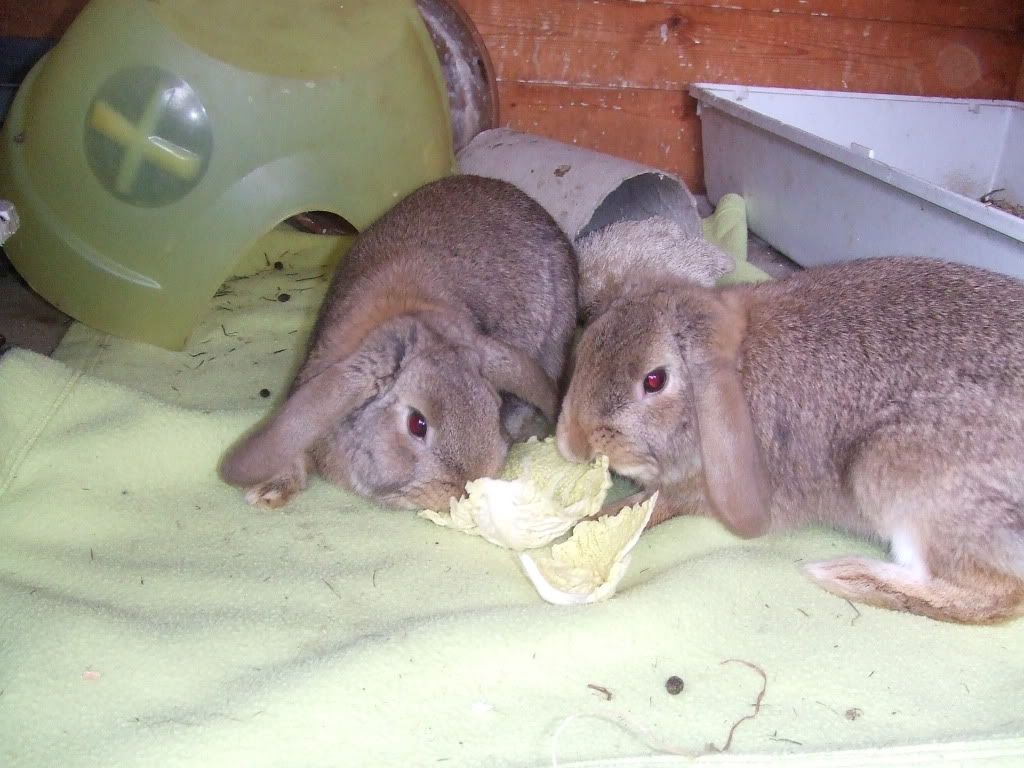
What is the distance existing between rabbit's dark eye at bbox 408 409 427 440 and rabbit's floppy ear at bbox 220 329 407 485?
13 cm

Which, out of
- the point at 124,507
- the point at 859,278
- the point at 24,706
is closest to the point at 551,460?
the point at 859,278

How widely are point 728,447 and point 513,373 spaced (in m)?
0.70

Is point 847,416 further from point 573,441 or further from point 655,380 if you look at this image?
point 573,441

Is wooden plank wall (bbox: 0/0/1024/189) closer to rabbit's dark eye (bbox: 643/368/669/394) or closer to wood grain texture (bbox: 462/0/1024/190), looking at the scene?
wood grain texture (bbox: 462/0/1024/190)

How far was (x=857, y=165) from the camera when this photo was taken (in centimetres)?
370

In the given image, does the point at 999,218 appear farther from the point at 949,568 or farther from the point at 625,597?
the point at 625,597

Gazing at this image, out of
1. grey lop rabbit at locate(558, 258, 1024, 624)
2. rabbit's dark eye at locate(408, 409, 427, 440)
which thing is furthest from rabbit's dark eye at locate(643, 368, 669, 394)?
rabbit's dark eye at locate(408, 409, 427, 440)

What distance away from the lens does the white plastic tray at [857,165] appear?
11.6 ft

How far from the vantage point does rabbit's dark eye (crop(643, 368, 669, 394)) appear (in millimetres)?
2428

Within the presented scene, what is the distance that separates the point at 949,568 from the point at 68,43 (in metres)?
A: 3.47

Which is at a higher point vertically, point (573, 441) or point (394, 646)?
point (573, 441)

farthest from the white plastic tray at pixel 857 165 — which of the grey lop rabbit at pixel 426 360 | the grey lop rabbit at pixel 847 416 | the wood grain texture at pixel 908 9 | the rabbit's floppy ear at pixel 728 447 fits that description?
the rabbit's floppy ear at pixel 728 447

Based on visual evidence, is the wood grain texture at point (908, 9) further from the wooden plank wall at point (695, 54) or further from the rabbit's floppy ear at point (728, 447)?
the rabbit's floppy ear at point (728, 447)

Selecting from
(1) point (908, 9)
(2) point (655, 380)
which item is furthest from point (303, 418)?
(1) point (908, 9)
